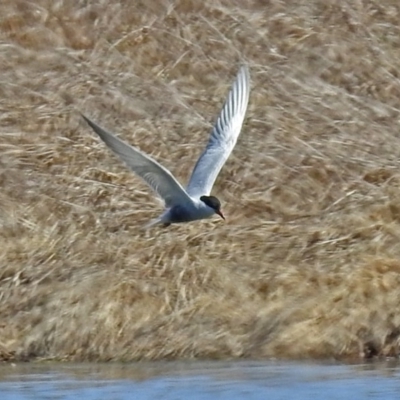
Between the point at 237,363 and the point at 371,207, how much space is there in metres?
2.05

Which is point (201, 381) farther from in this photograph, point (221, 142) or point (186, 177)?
point (186, 177)

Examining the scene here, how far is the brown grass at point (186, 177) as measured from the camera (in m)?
10.5

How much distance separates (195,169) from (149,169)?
0.85 metres

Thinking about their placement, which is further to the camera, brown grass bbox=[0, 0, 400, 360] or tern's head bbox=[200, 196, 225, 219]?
brown grass bbox=[0, 0, 400, 360]

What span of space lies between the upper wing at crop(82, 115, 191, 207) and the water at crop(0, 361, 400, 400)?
1.10 metres

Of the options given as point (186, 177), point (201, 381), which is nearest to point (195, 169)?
point (201, 381)

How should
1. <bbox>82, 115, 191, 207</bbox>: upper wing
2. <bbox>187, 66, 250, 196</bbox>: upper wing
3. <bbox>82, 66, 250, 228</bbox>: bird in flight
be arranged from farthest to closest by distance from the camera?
<bbox>187, 66, 250, 196</bbox>: upper wing
<bbox>82, 66, 250, 228</bbox>: bird in flight
<bbox>82, 115, 191, 207</bbox>: upper wing

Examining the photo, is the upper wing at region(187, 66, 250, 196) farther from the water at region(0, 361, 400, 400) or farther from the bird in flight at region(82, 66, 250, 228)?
the water at region(0, 361, 400, 400)

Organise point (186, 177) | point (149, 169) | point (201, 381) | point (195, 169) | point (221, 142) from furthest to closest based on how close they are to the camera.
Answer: point (186, 177), point (221, 142), point (195, 169), point (201, 381), point (149, 169)

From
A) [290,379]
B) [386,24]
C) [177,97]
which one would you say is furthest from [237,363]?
[386,24]

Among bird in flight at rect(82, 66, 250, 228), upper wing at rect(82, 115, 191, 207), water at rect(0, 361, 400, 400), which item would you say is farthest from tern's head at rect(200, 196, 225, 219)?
water at rect(0, 361, 400, 400)

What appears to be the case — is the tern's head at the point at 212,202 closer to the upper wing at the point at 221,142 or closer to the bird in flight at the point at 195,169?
the bird in flight at the point at 195,169

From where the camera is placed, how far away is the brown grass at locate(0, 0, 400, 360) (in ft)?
34.3

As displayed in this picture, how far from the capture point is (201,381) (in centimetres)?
959
